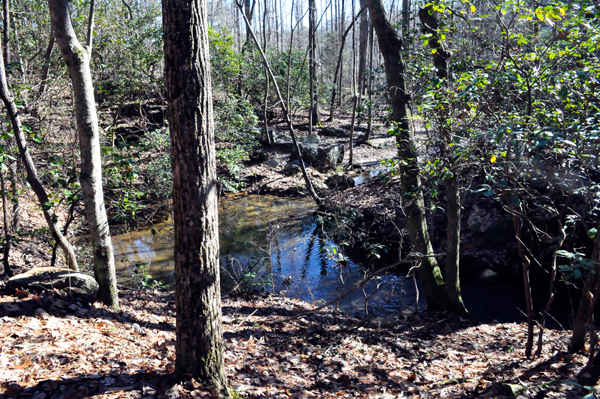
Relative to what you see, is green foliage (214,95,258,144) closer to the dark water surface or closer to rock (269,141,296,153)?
the dark water surface

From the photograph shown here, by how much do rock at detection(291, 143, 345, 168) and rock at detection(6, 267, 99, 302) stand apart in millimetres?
13729

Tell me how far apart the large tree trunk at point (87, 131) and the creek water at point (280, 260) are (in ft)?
9.37

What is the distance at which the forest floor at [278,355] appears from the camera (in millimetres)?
3619

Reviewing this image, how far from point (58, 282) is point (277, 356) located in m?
3.26

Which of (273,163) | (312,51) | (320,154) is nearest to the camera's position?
(273,163)

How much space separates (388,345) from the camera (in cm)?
582

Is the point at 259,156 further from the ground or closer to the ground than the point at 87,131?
closer to the ground

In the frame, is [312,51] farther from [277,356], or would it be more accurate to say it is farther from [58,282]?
[277,356]

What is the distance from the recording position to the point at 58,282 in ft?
17.8

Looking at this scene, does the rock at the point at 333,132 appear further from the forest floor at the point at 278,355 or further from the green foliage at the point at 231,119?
the forest floor at the point at 278,355

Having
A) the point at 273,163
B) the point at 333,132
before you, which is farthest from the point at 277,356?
the point at 333,132

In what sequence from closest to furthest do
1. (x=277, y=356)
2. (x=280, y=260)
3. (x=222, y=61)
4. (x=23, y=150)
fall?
(x=277, y=356)
(x=23, y=150)
(x=280, y=260)
(x=222, y=61)

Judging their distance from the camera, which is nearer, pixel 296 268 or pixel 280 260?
pixel 296 268

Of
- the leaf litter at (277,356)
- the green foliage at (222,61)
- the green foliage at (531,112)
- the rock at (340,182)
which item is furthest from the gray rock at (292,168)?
the green foliage at (531,112)
